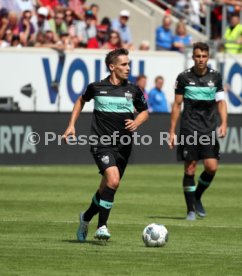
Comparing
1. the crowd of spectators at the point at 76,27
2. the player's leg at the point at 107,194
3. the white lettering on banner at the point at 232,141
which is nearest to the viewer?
the player's leg at the point at 107,194

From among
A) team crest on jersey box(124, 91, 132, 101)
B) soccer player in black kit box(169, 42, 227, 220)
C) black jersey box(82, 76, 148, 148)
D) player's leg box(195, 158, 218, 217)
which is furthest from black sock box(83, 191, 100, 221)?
player's leg box(195, 158, 218, 217)

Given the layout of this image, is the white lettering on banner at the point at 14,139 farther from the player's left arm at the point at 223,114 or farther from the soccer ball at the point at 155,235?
the soccer ball at the point at 155,235

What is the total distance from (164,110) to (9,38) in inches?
167

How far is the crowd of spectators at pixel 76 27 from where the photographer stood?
2709 centimetres

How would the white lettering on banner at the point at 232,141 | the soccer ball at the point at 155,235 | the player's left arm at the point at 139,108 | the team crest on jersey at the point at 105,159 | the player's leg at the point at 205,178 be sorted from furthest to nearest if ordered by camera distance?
→ the white lettering on banner at the point at 232,141
the player's leg at the point at 205,178
the player's left arm at the point at 139,108
the team crest on jersey at the point at 105,159
the soccer ball at the point at 155,235

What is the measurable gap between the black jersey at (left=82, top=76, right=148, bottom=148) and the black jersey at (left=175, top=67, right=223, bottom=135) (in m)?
2.87

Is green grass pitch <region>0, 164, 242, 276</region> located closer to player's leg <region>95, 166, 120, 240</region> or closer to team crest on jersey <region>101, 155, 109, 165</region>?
player's leg <region>95, 166, 120, 240</region>

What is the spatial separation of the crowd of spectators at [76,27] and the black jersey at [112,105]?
47.7 feet

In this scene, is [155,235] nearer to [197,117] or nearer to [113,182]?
[113,182]

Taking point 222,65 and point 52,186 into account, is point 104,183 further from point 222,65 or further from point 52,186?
point 222,65

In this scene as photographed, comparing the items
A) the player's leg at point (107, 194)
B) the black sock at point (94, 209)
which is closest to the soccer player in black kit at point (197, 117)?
the black sock at point (94, 209)

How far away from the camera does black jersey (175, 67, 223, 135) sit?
1516 centimetres

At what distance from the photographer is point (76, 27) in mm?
28266

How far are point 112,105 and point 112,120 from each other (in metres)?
0.17
